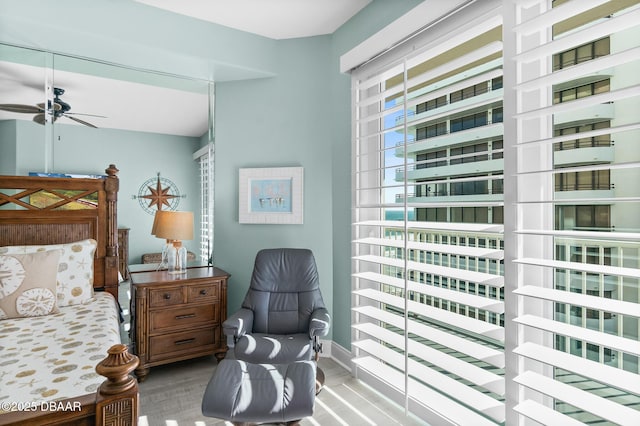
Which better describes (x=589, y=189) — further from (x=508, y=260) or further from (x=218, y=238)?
(x=218, y=238)

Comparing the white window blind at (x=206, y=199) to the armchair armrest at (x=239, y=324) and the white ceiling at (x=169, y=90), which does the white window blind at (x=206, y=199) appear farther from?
the armchair armrest at (x=239, y=324)

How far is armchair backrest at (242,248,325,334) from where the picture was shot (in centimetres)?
265

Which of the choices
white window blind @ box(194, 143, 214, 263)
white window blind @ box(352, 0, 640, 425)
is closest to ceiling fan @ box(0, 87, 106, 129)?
white window blind @ box(194, 143, 214, 263)

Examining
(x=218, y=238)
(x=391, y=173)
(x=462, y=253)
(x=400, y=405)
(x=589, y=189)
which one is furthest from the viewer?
(x=218, y=238)

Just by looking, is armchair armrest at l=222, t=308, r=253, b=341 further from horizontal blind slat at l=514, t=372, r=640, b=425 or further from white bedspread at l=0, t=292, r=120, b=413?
horizontal blind slat at l=514, t=372, r=640, b=425

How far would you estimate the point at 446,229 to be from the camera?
1.91 metres

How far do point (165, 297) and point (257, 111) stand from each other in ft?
6.05

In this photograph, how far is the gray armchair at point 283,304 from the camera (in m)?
2.39

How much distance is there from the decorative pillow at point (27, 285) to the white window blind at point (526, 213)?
2184mm

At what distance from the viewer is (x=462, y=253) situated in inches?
69.6

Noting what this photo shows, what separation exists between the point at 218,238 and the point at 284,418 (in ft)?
6.80

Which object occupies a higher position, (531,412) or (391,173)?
(391,173)

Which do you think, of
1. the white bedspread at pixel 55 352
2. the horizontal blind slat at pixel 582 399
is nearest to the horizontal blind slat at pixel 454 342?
the horizontal blind slat at pixel 582 399

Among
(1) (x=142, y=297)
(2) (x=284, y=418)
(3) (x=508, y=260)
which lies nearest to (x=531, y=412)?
(3) (x=508, y=260)
